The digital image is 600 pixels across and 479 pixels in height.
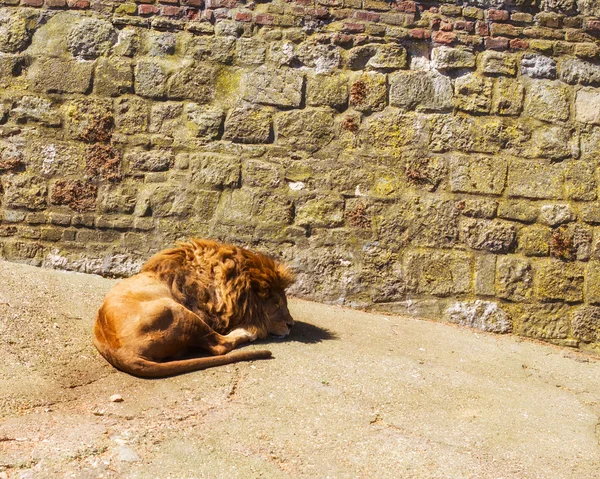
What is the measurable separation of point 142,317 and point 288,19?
297cm

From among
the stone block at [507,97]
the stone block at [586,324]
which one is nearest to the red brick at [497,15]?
the stone block at [507,97]

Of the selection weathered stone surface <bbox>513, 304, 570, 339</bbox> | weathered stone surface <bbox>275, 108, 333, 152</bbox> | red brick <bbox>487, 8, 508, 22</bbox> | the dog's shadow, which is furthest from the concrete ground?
red brick <bbox>487, 8, 508, 22</bbox>

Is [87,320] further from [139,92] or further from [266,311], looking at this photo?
[139,92]

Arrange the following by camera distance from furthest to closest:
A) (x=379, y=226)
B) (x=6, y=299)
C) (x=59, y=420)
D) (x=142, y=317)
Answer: (x=379, y=226)
(x=6, y=299)
(x=142, y=317)
(x=59, y=420)

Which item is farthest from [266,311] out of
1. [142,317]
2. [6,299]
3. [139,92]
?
[139,92]

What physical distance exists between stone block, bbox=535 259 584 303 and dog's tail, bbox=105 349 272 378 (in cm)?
275

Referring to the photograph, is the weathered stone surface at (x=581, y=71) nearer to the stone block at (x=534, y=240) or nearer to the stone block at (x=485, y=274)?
the stone block at (x=534, y=240)

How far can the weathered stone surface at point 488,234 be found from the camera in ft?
19.9

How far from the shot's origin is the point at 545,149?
20.1 ft

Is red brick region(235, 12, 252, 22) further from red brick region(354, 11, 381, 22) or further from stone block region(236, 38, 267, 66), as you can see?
red brick region(354, 11, 381, 22)

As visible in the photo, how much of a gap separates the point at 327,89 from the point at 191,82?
1082 millimetres

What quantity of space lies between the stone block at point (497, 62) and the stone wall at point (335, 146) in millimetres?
17

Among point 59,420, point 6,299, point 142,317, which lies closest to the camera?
point 59,420

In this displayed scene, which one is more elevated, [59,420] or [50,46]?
[50,46]
